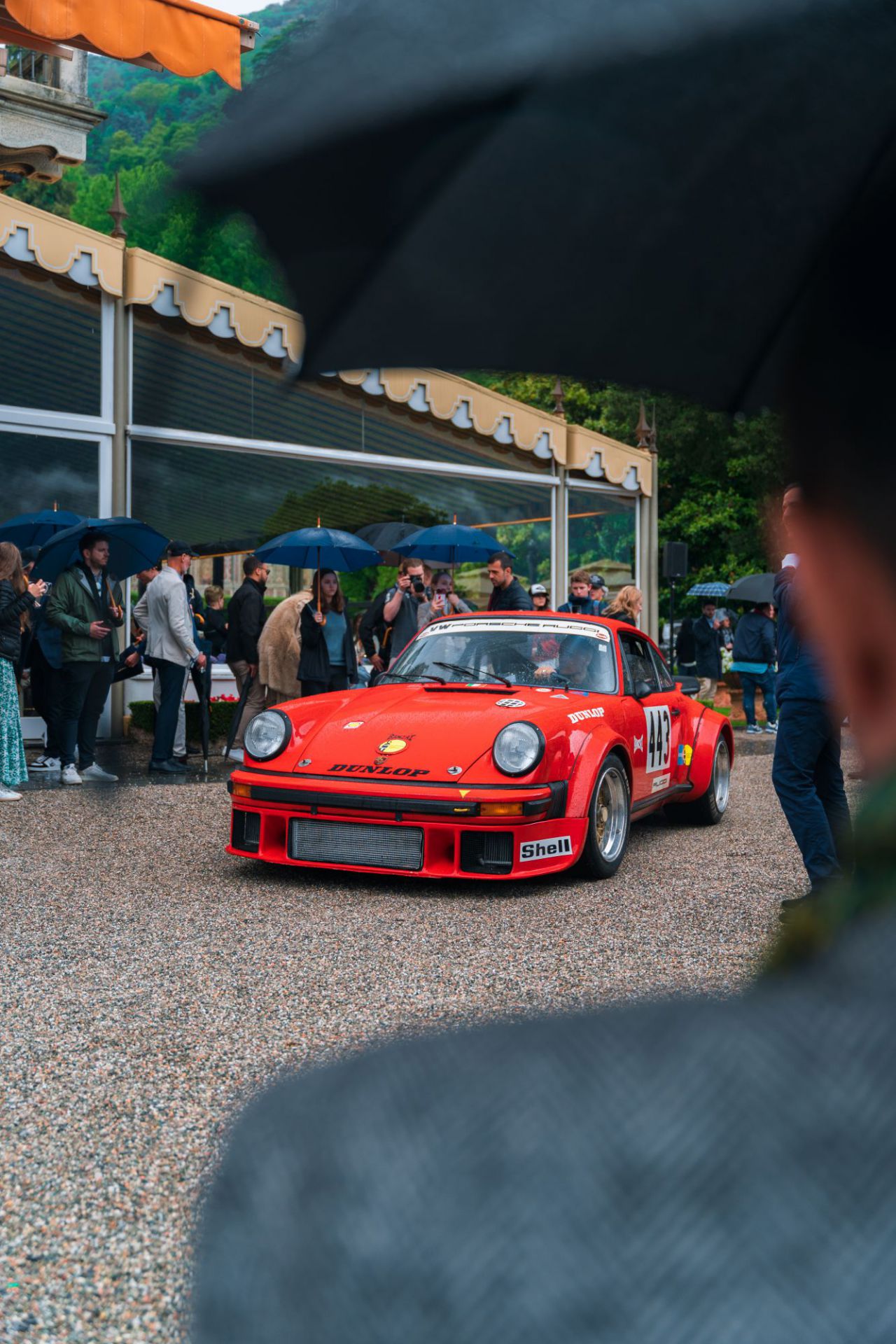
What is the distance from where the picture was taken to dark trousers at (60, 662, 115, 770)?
9508mm

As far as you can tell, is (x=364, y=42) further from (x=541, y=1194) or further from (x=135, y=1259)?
(x=135, y=1259)

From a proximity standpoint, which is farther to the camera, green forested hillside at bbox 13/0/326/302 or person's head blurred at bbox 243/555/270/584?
person's head blurred at bbox 243/555/270/584

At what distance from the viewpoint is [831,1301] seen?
38 cm

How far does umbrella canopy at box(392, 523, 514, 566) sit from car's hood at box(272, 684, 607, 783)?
6.81 m

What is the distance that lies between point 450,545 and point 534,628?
20.9 feet

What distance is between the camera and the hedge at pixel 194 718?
12.8 m

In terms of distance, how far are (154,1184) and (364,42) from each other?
2.71m

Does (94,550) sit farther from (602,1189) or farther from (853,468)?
(602,1189)

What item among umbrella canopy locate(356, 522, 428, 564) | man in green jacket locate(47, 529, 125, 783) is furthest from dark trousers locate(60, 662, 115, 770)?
umbrella canopy locate(356, 522, 428, 564)

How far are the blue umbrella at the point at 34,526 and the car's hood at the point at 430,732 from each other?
6812 millimetres

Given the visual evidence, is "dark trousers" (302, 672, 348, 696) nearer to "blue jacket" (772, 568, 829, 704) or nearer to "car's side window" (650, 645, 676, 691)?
"car's side window" (650, 645, 676, 691)

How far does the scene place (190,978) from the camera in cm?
452

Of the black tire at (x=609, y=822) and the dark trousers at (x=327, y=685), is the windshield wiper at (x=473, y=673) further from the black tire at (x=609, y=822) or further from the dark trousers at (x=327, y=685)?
the dark trousers at (x=327, y=685)

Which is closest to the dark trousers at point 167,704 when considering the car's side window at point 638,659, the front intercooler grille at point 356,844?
the car's side window at point 638,659
